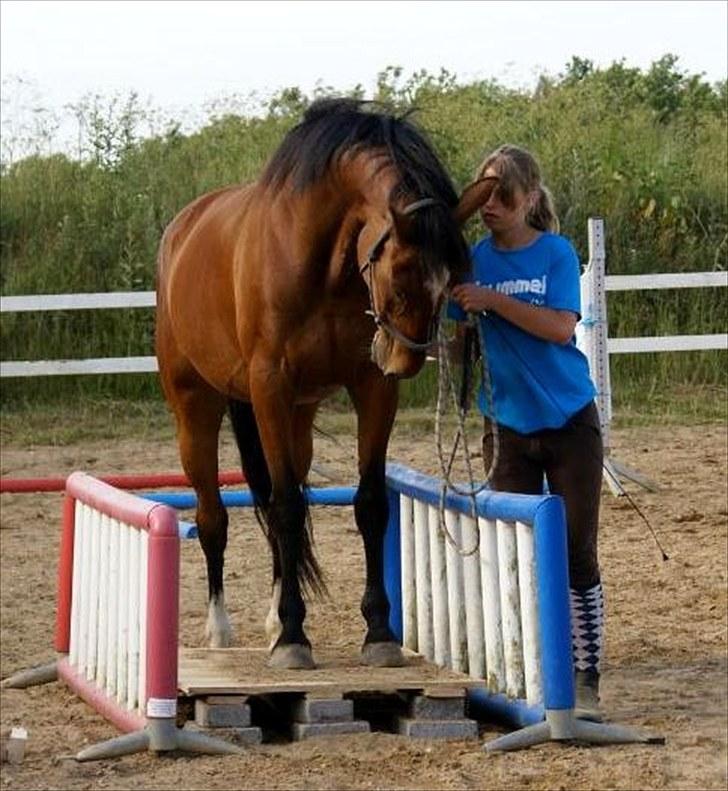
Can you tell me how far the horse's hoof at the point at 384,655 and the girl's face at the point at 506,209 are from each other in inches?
57.3

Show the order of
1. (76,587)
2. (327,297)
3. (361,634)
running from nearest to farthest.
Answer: (327,297), (76,587), (361,634)

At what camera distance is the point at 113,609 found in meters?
6.41

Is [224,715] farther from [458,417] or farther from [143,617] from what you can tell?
[458,417]

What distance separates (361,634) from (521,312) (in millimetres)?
2325

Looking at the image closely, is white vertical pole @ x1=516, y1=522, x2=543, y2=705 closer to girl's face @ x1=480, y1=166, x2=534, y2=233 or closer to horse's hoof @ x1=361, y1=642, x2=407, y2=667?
horse's hoof @ x1=361, y1=642, x2=407, y2=667

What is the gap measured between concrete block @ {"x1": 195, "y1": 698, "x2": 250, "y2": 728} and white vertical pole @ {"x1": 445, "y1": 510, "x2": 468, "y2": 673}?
0.82 m

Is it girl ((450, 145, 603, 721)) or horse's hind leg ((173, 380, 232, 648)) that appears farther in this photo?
horse's hind leg ((173, 380, 232, 648))

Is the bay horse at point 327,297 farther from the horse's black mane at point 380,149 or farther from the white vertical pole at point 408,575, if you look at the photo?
the white vertical pole at point 408,575

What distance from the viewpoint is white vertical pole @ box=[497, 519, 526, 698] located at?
5809 millimetres

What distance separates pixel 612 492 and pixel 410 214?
6.07 meters

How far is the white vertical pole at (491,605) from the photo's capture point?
5945 mm

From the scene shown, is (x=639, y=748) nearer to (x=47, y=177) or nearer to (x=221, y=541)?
(x=221, y=541)

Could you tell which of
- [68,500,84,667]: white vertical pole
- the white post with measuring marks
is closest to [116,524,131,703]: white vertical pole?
[68,500,84,667]: white vertical pole

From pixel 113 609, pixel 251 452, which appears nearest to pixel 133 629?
pixel 113 609
